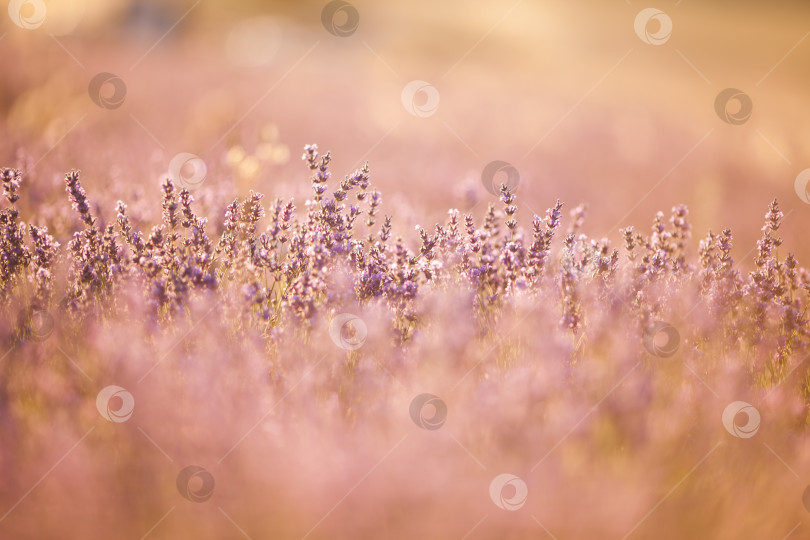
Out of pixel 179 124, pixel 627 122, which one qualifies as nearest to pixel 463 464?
pixel 179 124

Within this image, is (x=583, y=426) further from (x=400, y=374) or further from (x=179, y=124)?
(x=179, y=124)
